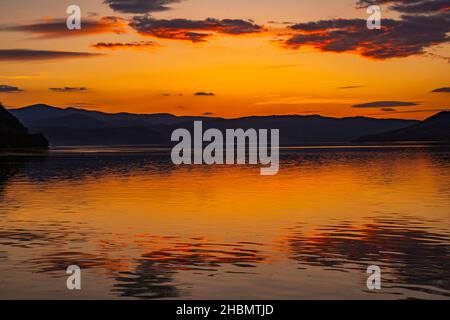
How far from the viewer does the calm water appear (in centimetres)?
2275

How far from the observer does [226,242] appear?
32.0 m

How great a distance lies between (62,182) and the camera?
72688mm

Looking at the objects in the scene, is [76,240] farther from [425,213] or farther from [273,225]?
[425,213]

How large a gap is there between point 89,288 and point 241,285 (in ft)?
16.4

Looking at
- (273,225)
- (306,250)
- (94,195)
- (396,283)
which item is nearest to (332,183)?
(94,195)

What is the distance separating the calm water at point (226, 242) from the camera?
22.8m

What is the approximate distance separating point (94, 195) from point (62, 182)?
1684 centimetres

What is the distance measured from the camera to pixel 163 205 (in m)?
48.7

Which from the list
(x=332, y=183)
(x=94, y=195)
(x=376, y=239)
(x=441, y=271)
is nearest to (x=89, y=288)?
(x=441, y=271)
